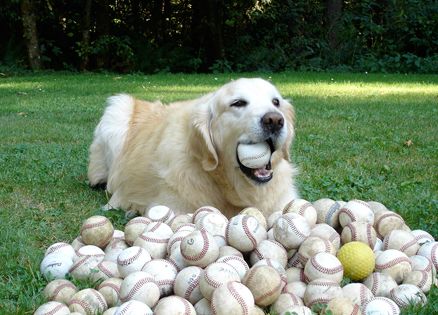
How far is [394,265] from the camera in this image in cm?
338

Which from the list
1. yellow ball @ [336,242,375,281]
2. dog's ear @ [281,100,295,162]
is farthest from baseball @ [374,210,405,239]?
dog's ear @ [281,100,295,162]

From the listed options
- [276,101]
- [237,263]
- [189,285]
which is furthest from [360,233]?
[276,101]

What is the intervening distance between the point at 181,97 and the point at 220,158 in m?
7.36

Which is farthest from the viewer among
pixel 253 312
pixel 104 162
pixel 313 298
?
pixel 104 162

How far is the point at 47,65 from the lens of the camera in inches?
843

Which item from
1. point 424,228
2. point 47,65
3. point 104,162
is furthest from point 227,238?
point 47,65

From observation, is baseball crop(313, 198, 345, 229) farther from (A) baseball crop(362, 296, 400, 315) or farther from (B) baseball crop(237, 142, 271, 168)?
(A) baseball crop(362, 296, 400, 315)

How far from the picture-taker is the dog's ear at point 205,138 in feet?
14.8

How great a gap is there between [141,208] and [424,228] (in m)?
2.08

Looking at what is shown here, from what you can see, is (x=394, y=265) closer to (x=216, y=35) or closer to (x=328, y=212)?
(x=328, y=212)

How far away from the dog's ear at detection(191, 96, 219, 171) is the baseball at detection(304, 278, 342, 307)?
1.61 meters

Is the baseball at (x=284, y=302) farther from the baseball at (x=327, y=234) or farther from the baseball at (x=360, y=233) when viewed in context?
Answer: the baseball at (x=360, y=233)

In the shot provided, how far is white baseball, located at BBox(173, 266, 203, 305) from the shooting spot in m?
3.06

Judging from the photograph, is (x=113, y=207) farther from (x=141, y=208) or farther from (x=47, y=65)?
(x=47, y=65)
